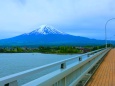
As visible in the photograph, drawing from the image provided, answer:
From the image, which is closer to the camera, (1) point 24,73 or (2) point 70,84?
(1) point 24,73

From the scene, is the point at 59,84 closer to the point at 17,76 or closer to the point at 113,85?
the point at 17,76

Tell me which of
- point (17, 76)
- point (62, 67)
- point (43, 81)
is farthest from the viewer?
point (62, 67)

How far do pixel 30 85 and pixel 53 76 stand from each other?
4.91 feet

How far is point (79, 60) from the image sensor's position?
33.0 ft

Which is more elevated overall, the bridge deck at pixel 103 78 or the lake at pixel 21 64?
the bridge deck at pixel 103 78

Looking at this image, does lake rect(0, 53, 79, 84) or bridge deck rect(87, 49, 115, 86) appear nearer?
bridge deck rect(87, 49, 115, 86)

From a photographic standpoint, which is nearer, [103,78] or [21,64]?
[103,78]

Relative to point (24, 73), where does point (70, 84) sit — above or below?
below

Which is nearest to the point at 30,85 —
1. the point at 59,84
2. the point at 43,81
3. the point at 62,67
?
the point at 43,81

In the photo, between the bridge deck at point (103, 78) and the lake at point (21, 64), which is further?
the lake at point (21, 64)

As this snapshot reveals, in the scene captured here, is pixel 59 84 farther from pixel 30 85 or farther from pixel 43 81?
pixel 30 85

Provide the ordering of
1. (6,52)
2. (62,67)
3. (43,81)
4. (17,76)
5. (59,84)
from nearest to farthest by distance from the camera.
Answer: (17,76) → (43,81) → (59,84) → (62,67) → (6,52)

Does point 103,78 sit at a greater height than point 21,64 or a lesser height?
greater

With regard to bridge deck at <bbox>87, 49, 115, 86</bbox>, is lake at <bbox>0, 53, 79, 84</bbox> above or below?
below
